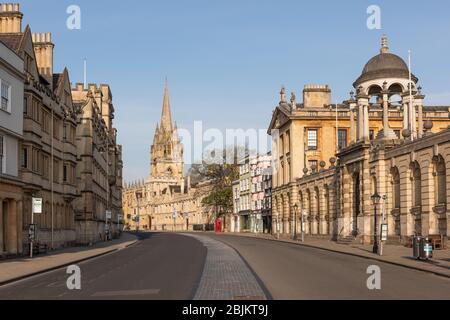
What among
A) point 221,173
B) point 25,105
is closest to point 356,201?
point 25,105

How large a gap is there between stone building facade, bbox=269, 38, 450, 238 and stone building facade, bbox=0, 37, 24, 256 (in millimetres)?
27770

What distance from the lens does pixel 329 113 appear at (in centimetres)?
8862

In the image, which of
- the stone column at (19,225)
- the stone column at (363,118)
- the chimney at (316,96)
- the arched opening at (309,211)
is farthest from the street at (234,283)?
the chimney at (316,96)

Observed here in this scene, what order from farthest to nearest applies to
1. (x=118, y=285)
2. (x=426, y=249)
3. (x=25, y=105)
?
1. (x=25, y=105)
2. (x=426, y=249)
3. (x=118, y=285)

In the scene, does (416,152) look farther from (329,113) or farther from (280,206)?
(280,206)

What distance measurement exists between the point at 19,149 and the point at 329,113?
182 feet

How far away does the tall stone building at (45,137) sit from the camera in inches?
1633

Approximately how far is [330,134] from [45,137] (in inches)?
1957

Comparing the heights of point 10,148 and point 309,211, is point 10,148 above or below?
above

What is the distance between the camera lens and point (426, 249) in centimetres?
3350

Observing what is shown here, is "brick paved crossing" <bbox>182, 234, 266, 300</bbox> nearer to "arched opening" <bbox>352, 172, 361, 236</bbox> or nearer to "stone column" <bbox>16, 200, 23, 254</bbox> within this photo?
"stone column" <bbox>16, 200, 23, 254</bbox>

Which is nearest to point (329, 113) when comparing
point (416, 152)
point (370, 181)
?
point (370, 181)

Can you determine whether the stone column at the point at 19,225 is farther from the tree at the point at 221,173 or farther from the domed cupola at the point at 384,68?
the tree at the point at 221,173

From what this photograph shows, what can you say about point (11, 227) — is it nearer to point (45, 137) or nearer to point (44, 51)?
point (45, 137)
